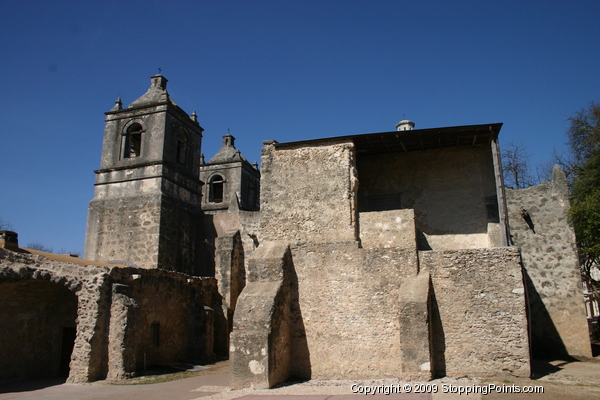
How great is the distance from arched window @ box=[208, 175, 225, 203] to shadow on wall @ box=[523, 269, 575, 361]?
21.4 meters

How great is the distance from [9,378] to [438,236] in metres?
12.0

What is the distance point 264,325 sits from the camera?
33.2 ft

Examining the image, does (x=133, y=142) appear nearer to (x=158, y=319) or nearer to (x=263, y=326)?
(x=158, y=319)

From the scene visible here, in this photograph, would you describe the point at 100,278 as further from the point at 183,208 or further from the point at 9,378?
the point at 183,208

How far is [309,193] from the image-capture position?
1216 centimetres

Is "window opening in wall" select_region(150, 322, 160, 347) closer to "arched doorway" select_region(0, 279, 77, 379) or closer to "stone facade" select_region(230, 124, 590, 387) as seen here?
"arched doorway" select_region(0, 279, 77, 379)

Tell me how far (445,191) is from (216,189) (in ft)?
71.0

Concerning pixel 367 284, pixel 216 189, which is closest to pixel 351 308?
pixel 367 284

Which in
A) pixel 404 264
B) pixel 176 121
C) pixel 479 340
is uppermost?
pixel 176 121

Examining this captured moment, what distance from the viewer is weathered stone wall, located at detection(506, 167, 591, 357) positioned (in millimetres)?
13734

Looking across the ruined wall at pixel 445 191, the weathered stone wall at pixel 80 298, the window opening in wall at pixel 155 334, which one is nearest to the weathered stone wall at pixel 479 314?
the ruined wall at pixel 445 191

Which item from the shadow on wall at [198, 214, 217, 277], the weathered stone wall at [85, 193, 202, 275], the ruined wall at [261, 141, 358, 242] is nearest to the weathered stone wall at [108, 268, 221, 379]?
the weathered stone wall at [85, 193, 202, 275]

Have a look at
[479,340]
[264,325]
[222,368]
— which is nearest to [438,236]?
[479,340]

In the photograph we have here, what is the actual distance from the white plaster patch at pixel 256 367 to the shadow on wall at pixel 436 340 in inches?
144
